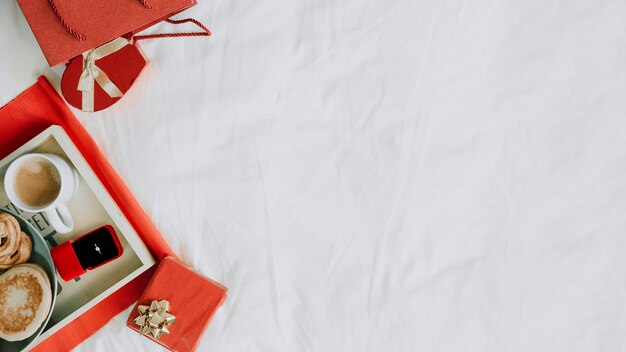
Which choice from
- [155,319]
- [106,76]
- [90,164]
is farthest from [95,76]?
[155,319]

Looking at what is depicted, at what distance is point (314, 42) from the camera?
2.39ft

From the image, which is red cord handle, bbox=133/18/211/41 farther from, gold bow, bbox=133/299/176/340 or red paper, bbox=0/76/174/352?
gold bow, bbox=133/299/176/340

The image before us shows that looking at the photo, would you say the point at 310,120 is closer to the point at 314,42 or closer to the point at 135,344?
the point at 314,42

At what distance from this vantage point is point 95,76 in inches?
27.8

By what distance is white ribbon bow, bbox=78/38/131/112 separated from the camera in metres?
0.67

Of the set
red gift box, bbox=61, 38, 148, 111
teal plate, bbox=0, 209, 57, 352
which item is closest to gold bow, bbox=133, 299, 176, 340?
teal plate, bbox=0, 209, 57, 352

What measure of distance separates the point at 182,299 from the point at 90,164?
240 millimetres

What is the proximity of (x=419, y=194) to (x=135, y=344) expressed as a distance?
47cm

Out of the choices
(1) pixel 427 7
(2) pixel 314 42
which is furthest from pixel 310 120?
(1) pixel 427 7

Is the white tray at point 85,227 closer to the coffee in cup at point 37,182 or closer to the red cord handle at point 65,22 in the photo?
the coffee in cup at point 37,182

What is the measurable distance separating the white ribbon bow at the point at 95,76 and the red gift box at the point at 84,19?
0.19 feet

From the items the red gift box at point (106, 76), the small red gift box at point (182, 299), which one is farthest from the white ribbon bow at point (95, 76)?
the small red gift box at point (182, 299)

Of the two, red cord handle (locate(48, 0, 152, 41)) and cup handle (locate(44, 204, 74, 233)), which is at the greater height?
red cord handle (locate(48, 0, 152, 41))

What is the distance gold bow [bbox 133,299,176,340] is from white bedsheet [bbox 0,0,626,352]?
60 millimetres
